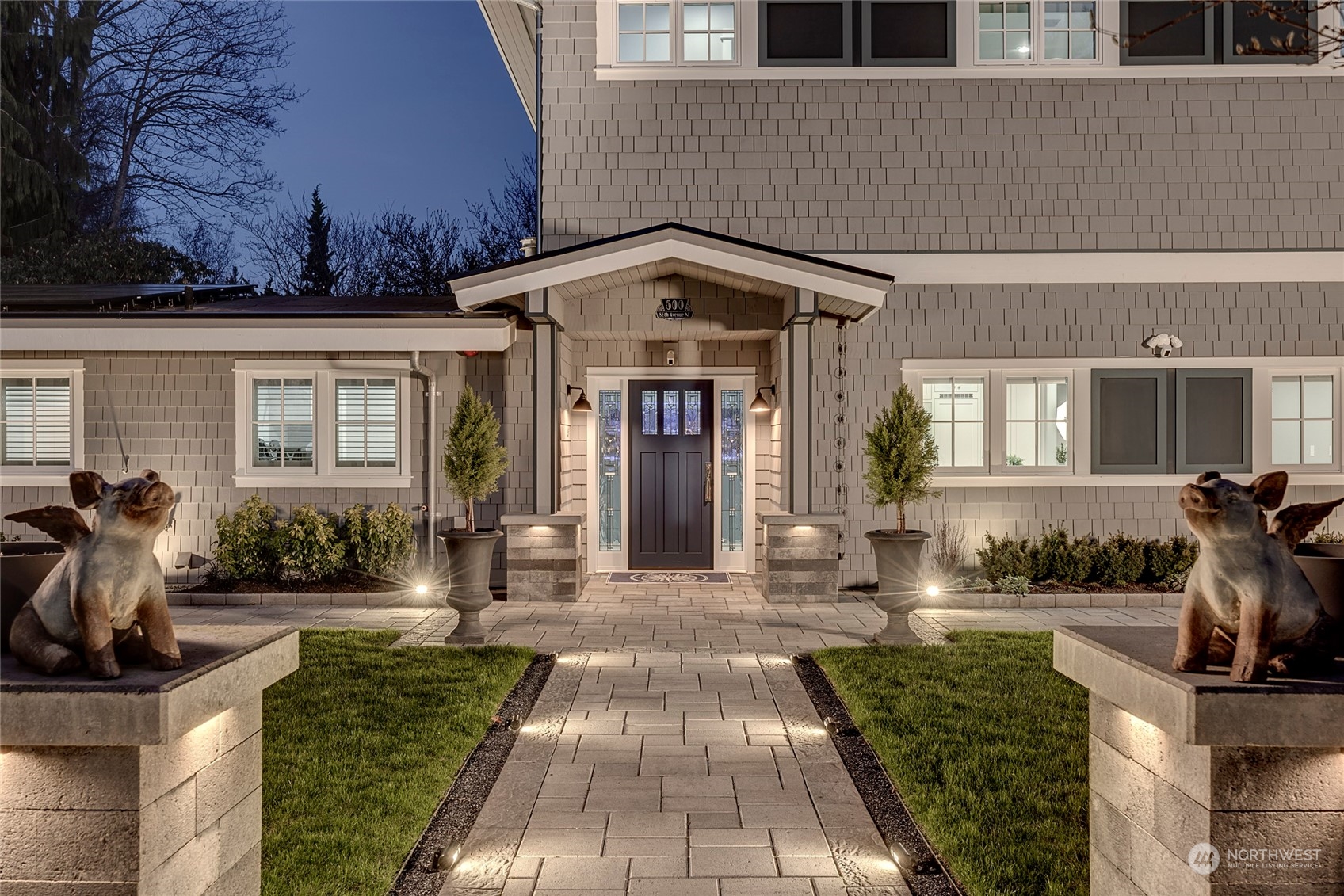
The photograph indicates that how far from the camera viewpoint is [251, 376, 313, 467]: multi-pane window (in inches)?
351

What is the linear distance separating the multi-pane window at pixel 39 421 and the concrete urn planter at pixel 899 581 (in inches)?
328

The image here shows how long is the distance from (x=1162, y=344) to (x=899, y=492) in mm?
4174

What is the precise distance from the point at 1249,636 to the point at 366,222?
117ft

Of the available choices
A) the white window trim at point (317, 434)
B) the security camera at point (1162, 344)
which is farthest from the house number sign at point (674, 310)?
the security camera at point (1162, 344)

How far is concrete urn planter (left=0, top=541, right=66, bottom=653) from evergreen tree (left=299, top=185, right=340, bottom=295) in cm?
3100

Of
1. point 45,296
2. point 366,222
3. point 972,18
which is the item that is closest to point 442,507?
point 45,296

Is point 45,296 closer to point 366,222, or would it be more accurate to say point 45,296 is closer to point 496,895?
point 496,895

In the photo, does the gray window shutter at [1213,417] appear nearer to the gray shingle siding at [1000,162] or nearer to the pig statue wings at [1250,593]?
the gray shingle siding at [1000,162]

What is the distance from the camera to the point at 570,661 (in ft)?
19.4

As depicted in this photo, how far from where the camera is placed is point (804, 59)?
9.16 metres

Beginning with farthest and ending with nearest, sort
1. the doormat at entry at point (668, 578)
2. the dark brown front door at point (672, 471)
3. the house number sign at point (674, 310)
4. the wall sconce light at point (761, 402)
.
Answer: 1. the dark brown front door at point (672, 471)
2. the wall sconce light at point (761, 402)
3. the doormat at entry at point (668, 578)
4. the house number sign at point (674, 310)

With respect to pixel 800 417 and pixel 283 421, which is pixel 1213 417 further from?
pixel 283 421

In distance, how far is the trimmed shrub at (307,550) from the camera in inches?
331

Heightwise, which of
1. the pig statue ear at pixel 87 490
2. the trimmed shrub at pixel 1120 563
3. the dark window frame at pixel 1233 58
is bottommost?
the trimmed shrub at pixel 1120 563
